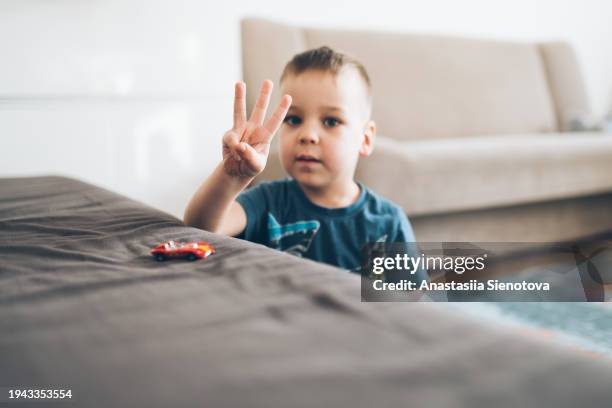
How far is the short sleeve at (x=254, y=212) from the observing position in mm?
1050

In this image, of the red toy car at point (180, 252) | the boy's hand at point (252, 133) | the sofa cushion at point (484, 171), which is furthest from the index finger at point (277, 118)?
the sofa cushion at point (484, 171)

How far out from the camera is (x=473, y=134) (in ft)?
8.76

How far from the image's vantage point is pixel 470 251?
774 mm

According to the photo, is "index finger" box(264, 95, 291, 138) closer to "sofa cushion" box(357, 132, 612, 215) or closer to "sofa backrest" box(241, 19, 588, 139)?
"sofa cushion" box(357, 132, 612, 215)

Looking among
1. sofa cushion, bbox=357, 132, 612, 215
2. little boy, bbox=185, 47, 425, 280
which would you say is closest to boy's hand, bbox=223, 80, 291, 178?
little boy, bbox=185, 47, 425, 280

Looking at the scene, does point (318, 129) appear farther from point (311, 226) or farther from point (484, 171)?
point (484, 171)

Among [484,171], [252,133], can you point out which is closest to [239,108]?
[252,133]

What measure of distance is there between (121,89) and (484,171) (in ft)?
4.45

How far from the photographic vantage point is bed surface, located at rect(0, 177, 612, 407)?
0.85 ft

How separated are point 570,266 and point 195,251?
694 mm

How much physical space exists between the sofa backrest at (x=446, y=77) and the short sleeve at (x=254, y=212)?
3.49ft

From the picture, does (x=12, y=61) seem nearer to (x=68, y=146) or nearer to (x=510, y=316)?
(x=68, y=146)

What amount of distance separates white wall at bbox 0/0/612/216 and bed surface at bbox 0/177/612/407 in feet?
5.79

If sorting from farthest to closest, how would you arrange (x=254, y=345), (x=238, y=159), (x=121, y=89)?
(x=121, y=89)
(x=238, y=159)
(x=254, y=345)
